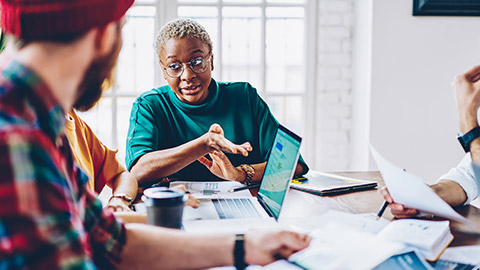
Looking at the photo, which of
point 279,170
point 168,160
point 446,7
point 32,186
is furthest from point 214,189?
point 446,7

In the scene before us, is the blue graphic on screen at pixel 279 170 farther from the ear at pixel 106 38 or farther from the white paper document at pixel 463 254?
the ear at pixel 106 38

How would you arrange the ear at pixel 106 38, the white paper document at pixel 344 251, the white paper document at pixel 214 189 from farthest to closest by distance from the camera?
the white paper document at pixel 214 189, the white paper document at pixel 344 251, the ear at pixel 106 38

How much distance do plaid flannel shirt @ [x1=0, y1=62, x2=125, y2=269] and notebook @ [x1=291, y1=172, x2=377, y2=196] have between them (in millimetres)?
1075

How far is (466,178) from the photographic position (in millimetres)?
1392

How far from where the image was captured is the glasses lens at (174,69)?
1784 millimetres

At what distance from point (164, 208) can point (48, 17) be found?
21.4 inches

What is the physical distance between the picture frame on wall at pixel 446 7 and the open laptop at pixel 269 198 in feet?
6.09

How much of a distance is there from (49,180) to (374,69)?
2.54 metres

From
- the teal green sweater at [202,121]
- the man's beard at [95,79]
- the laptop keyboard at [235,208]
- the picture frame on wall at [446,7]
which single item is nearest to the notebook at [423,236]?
the laptop keyboard at [235,208]

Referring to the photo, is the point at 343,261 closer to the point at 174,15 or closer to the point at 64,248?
the point at 64,248

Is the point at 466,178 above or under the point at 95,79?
under

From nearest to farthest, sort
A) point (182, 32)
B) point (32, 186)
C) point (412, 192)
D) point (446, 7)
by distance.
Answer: point (32, 186) → point (412, 192) → point (182, 32) → point (446, 7)

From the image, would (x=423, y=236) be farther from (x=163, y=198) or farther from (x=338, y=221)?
(x=163, y=198)

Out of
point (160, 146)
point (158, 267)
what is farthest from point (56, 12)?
point (160, 146)
